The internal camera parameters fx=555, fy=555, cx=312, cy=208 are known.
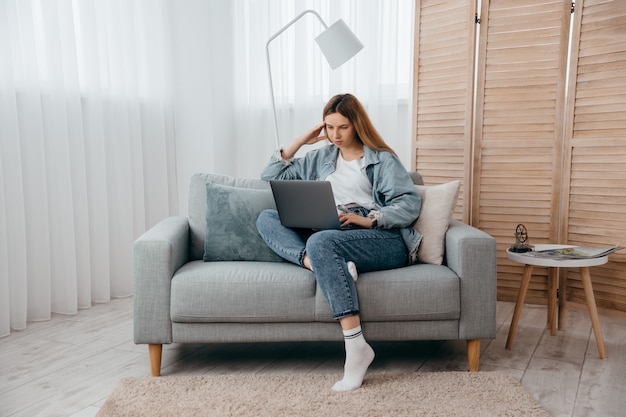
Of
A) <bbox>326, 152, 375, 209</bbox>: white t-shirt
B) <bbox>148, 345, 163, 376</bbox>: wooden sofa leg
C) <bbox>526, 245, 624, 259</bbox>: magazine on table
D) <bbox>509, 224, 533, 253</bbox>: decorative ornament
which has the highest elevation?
<bbox>326, 152, 375, 209</bbox>: white t-shirt

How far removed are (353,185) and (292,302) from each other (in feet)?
2.11

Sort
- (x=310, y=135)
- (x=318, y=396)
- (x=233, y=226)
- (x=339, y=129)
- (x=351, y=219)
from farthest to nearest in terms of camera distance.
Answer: (x=310, y=135) → (x=339, y=129) → (x=233, y=226) → (x=351, y=219) → (x=318, y=396)

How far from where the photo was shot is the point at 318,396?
1815 millimetres

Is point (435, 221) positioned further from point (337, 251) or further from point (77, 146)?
point (77, 146)

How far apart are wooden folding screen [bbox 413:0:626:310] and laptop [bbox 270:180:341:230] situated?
4.02 ft

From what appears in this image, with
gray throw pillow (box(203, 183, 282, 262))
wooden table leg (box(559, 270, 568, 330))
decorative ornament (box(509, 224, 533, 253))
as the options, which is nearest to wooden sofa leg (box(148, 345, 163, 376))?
gray throw pillow (box(203, 183, 282, 262))

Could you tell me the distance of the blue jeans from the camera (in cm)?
191

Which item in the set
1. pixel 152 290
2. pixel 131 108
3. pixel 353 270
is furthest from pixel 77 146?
pixel 353 270

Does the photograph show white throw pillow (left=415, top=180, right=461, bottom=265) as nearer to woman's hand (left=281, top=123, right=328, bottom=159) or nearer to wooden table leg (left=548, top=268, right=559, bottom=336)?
woman's hand (left=281, top=123, right=328, bottom=159)

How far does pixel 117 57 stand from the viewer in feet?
10.1

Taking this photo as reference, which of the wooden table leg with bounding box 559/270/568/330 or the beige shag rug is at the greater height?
the wooden table leg with bounding box 559/270/568/330

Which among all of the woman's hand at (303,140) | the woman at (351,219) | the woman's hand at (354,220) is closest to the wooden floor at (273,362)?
the woman at (351,219)

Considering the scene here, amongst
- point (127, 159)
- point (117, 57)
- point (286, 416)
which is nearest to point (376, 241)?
point (286, 416)

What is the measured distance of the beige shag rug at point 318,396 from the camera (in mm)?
1712
